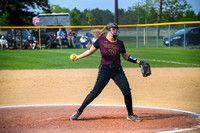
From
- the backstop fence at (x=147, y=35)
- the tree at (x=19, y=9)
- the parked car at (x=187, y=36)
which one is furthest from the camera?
the tree at (x=19, y=9)

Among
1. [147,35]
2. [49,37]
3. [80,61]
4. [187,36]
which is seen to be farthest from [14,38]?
[187,36]

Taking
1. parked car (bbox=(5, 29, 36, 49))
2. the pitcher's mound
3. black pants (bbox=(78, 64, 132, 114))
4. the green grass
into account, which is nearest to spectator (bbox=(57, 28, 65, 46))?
parked car (bbox=(5, 29, 36, 49))

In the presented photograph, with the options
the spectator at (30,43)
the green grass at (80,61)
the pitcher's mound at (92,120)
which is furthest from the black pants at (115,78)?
the spectator at (30,43)

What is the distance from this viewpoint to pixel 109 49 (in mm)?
5633

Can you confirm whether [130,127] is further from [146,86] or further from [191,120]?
[146,86]

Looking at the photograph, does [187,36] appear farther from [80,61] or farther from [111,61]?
[111,61]

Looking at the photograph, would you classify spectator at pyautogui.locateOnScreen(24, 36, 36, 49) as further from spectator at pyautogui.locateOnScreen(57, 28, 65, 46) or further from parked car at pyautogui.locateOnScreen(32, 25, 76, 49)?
spectator at pyautogui.locateOnScreen(57, 28, 65, 46)

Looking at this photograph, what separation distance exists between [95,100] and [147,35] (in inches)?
926

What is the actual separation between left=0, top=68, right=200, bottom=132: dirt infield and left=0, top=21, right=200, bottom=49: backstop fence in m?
12.7

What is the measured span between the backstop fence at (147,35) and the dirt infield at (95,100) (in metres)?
12.7

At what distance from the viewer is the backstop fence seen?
25484mm

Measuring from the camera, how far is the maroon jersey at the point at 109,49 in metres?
5.64

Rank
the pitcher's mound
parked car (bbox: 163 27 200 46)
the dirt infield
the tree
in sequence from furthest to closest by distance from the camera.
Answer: the tree
parked car (bbox: 163 27 200 46)
the dirt infield
the pitcher's mound

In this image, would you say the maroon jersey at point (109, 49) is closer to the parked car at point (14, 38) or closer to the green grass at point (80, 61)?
the green grass at point (80, 61)
